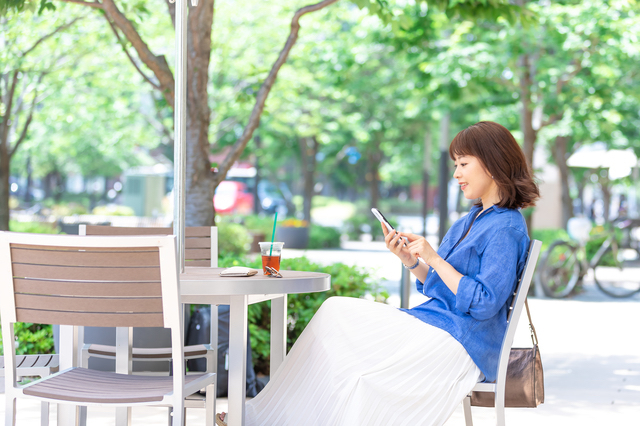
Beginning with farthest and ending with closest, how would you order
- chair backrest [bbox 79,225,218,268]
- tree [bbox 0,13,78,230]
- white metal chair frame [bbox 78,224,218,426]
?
tree [bbox 0,13,78,230], chair backrest [bbox 79,225,218,268], white metal chair frame [bbox 78,224,218,426]

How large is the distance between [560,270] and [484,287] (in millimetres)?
8252

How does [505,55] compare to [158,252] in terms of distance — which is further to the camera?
[505,55]

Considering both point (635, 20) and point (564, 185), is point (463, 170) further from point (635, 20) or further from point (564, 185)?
point (564, 185)

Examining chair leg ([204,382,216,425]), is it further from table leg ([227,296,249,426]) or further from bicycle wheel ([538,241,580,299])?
bicycle wheel ([538,241,580,299])

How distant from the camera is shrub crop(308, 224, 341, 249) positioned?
18984mm

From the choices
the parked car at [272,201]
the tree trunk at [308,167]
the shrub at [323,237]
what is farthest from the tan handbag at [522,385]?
the parked car at [272,201]

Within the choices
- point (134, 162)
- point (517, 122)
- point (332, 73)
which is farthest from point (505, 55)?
point (134, 162)

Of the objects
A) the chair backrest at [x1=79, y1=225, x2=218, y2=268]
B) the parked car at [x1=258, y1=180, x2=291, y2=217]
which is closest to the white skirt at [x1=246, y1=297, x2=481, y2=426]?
the chair backrest at [x1=79, y1=225, x2=218, y2=268]

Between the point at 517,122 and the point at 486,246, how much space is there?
542 inches

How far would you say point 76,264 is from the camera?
2.16m

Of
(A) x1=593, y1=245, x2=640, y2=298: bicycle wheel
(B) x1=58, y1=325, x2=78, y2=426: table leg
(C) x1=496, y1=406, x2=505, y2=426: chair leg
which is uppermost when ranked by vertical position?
(B) x1=58, y1=325, x2=78, y2=426: table leg

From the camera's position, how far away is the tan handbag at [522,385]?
271 centimetres

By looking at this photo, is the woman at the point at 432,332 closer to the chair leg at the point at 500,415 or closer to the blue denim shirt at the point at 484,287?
the blue denim shirt at the point at 484,287

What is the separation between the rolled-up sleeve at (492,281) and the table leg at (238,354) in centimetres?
80
